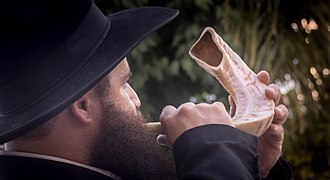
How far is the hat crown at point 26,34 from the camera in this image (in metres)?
1.45

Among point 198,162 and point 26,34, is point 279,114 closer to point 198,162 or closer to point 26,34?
point 198,162

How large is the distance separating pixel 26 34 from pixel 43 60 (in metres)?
0.07

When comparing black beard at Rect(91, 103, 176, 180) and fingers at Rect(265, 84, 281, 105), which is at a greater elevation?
black beard at Rect(91, 103, 176, 180)

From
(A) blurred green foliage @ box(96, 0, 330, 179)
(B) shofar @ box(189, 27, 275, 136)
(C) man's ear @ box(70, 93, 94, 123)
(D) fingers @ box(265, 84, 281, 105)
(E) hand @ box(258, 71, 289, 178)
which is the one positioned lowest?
(A) blurred green foliage @ box(96, 0, 330, 179)

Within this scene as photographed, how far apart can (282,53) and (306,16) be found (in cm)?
42

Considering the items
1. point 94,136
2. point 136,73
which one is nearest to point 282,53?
point 136,73

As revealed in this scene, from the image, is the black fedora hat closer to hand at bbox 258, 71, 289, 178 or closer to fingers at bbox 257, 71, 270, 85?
fingers at bbox 257, 71, 270, 85

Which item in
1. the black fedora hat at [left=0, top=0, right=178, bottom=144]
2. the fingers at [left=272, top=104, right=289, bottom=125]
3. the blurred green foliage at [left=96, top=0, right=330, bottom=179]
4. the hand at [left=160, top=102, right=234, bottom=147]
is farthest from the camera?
the blurred green foliage at [left=96, top=0, right=330, bottom=179]

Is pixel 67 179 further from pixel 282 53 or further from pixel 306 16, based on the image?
pixel 306 16

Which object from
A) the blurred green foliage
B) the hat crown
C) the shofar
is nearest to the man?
the hat crown

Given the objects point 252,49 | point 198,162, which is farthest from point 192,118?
point 252,49

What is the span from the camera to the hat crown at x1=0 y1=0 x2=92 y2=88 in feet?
4.76

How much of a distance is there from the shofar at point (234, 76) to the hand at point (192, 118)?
11 cm

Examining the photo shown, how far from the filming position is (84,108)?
5.05ft
